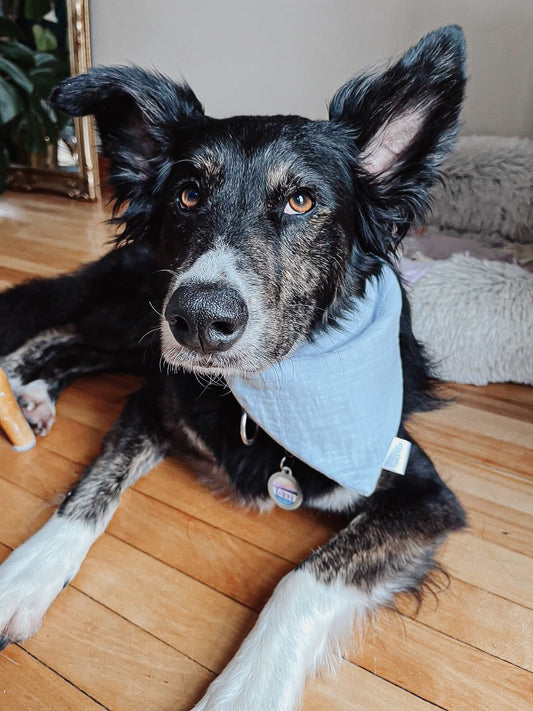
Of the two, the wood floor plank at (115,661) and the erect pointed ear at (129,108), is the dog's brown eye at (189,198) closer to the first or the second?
the erect pointed ear at (129,108)

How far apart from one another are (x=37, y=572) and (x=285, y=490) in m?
0.68

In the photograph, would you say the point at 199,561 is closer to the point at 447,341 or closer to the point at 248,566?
the point at 248,566

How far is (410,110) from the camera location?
1.51 meters

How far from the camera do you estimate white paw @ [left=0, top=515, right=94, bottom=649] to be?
4.25ft

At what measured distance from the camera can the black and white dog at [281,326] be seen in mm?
1296

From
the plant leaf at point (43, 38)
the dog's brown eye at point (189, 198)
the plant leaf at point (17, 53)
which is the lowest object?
the dog's brown eye at point (189, 198)

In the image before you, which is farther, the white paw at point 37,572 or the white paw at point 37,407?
the white paw at point 37,407

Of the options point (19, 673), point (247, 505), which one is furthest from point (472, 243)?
point (19, 673)

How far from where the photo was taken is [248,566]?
157 cm

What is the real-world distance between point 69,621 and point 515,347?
2.10m

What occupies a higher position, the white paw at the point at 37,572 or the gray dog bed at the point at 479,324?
the gray dog bed at the point at 479,324

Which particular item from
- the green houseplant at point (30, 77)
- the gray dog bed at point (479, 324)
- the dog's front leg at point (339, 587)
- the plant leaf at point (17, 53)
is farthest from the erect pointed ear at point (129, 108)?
the plant leaf at point (17, 53)

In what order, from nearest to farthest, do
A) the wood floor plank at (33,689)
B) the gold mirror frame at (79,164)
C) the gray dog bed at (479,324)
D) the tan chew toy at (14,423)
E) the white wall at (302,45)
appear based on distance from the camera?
the wood floor plank at (33,689), the tan chew toy at (14,423), the gray dog bed at (479,324), the white wall at (302,45), the gold mirror frame at (79,164)

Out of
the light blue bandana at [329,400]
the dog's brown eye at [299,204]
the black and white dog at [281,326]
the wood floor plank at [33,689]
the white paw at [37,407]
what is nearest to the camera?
the wood floor plank at [33,689]
